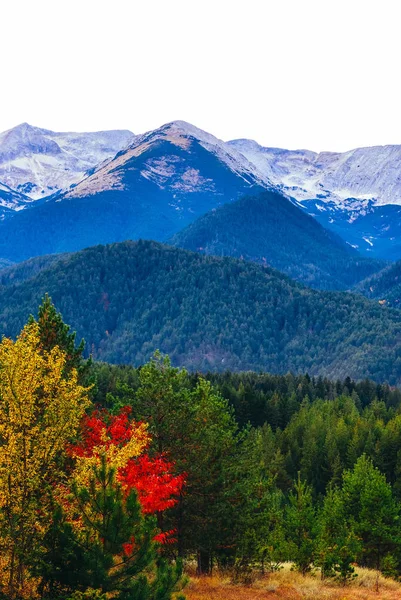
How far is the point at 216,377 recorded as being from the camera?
184m

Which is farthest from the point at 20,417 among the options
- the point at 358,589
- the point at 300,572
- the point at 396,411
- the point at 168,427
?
the point at 396,411

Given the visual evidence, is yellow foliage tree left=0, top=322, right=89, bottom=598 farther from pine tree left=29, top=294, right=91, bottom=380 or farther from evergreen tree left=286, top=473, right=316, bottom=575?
evergreen tree left=286, top=473, right=316, bottom=575

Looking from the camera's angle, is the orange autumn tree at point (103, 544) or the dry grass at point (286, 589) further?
the dry grass at point (286, 589)

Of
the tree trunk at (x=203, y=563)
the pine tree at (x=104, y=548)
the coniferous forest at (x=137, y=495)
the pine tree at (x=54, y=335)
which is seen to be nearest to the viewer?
the pine tree at (x=104, y=548)

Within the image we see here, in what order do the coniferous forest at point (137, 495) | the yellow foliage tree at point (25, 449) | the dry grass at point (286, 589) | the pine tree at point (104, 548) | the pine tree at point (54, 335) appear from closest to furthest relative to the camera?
the pine tree at point (104, 548)
the coniferous forest at point (137, 495)
the yellow foliage tree at point (25, 449)
the dry grass at point (286, 589)
the pine tree at point (54, 335)

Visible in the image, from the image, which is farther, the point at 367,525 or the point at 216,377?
the point at 216,377

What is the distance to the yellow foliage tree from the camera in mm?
27375

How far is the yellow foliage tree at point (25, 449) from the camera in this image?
2738 centimetres

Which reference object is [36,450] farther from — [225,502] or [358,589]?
[358,589]

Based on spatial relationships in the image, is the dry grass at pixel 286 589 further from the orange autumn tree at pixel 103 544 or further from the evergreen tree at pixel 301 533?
the orange autumn tree at pixel 103 544

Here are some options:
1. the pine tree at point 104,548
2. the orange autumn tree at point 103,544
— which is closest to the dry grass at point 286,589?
the orange autumn tree at point 103,544

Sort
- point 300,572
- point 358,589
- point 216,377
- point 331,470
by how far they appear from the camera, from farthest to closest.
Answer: point 216,377, point 331,470, point 300,572, point 358,589

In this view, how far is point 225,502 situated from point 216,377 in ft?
471

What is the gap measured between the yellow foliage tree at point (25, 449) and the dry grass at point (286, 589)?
1079cm
